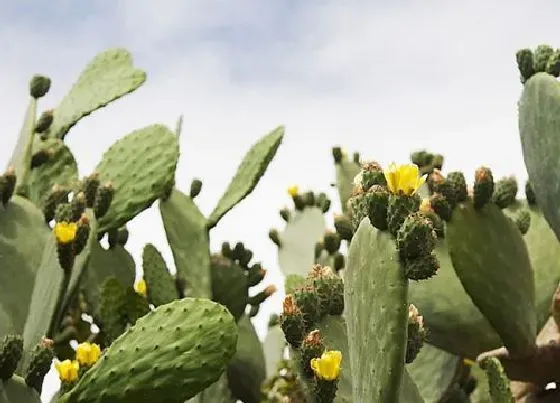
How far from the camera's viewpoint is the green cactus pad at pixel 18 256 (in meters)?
2.75

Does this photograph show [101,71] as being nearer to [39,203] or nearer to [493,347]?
[39,203]

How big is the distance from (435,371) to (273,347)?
5.09 feet

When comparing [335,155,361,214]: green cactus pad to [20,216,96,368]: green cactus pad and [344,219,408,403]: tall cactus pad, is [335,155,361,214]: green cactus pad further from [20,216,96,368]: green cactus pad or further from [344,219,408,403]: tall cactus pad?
[344,219,408,403]: tall cactus pad

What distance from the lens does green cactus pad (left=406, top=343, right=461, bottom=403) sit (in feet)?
10.4

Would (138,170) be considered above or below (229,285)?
above

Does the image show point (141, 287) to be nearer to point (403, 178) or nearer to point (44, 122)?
A: point (44, 122)

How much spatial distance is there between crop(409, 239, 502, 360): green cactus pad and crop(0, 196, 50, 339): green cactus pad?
1232 millimetres

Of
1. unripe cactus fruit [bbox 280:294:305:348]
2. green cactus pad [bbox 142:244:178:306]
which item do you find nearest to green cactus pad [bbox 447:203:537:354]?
unripe cactus fruit [bbox 280:294:305:348]

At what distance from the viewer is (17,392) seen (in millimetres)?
2145

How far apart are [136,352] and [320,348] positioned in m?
0.44

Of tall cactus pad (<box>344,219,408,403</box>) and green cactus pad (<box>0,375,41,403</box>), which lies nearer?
tall cactus pad (<box>344,219,408,403</box>)

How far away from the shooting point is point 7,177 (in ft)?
10.0

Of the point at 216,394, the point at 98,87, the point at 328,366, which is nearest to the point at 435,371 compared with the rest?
the point at 216,394

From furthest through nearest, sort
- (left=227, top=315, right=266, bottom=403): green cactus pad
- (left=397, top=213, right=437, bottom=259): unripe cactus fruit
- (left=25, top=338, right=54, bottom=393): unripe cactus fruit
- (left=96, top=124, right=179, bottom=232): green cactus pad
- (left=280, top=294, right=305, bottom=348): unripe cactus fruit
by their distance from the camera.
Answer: (left=227, top=315, right=266, bottom=403): green cactus pad → (left=96, top=124, right=179, bottom=232): green cactus pad → (left=25, top=338, right=54, bottom=393): unripe cactus fruit → (left=280, top=294, right=305, bottom=348): unripe cactus fruit → (left=397, top=213, right=437, bottom=259): unripe cactus fruit
